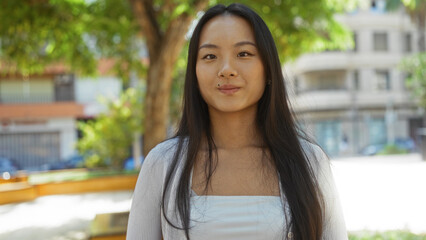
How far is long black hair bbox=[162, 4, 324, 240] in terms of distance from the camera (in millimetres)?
1620

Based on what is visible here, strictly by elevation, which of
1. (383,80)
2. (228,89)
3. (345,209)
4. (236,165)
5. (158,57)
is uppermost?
(383,80)

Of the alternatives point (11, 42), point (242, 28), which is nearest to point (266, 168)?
point (242, 28)

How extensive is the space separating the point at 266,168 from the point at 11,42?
28.1 feet

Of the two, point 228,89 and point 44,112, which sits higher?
point 44,112

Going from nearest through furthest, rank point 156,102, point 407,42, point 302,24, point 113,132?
point 156,102
point 302,24
point 113,132
point 407,42

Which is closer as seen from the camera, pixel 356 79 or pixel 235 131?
pixel 235 131

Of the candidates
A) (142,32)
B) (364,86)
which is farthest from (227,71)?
(364,86)

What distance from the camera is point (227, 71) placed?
1.62 metres

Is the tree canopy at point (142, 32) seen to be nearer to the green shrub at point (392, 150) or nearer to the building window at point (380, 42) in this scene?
the green shrub at point (392, 150)

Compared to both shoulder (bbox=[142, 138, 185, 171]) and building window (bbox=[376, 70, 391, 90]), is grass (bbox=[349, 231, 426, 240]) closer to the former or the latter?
shoulder (bbox=[142, 138, 185, 171])

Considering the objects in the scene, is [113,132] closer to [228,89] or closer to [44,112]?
[44,112]

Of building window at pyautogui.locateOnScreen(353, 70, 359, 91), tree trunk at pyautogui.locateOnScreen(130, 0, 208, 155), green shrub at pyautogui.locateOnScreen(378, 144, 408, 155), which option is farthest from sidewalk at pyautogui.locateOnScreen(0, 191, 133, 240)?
building window at pyautogui.locateOnScreen(353, 70, 359, 91)

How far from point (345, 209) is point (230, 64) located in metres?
7.07

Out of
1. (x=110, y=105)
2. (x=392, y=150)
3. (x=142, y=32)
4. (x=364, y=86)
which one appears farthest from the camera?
(x=364, y=86)
